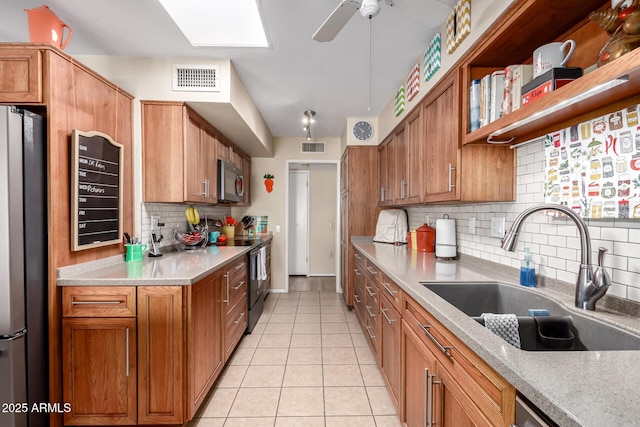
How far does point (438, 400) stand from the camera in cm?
117

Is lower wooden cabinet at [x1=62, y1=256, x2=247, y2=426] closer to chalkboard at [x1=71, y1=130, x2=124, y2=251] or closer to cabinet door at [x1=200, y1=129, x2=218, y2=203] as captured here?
chalkboard at [x1=71, y1=130, x2=124, y2=251]

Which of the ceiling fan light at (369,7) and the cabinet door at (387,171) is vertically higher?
the ceiling fan light at (369,7)

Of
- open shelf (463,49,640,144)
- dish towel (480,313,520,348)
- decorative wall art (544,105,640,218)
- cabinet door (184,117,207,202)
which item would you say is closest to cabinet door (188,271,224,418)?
cabinet door (184,117,207,202)

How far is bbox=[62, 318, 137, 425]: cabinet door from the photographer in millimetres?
1644

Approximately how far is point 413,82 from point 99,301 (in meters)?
2.76

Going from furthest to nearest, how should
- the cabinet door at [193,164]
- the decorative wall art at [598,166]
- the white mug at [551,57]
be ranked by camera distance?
the cabinet door at [193,164] < the white mug at [551,57] < the decorative wall art at [598,166]

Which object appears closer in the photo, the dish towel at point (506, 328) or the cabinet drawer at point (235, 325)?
the dish towel at point (506, 328)

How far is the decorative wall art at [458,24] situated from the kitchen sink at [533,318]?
4.59 ft

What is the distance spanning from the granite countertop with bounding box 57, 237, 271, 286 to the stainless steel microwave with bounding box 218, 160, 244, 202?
1094mm

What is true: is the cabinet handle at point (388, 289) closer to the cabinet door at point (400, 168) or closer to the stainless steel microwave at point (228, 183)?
the cabinet door at point (400, 168)

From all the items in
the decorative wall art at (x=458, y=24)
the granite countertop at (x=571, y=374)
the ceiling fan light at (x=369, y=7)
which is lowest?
the granite countertop at (x=571, y=374)

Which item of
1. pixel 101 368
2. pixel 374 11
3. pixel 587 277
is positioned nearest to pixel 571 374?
pixel 587 277

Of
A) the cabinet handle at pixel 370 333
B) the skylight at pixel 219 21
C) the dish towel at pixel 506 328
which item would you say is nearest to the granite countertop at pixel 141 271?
the cabinet handle at pixel 370 333

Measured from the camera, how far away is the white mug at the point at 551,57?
45.8 inches
